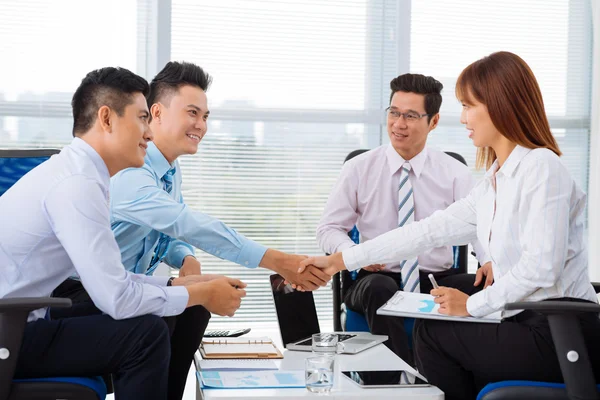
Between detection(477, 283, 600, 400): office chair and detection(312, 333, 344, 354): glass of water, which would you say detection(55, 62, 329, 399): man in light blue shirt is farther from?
detection(477, 283, 600, 400): office chair

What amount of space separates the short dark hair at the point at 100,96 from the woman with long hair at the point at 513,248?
98 cm

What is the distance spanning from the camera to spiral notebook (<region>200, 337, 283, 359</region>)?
2.15m

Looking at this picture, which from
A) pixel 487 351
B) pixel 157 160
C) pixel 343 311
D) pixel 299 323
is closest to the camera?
pixel 487 351

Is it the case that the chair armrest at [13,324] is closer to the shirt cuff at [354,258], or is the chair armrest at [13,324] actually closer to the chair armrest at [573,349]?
the chair armrest at [573,349]

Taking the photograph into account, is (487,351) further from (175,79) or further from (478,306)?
(175,79)

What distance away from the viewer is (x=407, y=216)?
3.08 m

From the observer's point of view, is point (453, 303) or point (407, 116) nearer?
point (453, 303)

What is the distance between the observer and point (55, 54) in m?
4.17

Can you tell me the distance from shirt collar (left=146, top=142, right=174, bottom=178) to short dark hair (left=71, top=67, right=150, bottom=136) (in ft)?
1.81

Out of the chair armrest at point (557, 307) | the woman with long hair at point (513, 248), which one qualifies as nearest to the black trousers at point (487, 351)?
the woman with long hair at point (513, 248)

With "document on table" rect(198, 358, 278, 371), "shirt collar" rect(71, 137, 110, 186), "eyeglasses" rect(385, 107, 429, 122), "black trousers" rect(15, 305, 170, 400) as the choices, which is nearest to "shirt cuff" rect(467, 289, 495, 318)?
"document on table" rect(198, 358, 278, 371)

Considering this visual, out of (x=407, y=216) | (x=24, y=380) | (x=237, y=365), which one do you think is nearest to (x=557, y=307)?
(x=237, y=365)

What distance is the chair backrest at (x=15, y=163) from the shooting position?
236cm

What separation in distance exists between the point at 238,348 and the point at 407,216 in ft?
3.70
